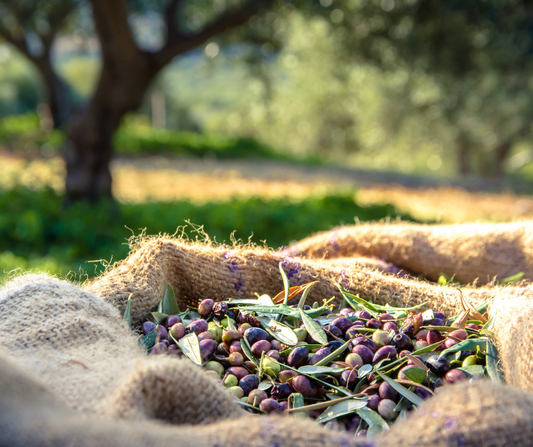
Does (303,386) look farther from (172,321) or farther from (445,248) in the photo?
(445,248)

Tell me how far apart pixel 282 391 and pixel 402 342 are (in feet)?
1.36

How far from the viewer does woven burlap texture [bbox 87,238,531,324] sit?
1.79 metres

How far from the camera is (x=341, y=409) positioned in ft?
4.21

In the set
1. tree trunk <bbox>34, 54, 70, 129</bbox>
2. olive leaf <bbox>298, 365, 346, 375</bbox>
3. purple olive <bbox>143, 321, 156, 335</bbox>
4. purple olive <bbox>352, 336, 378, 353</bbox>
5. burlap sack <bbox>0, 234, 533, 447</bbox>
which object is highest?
tree trunk <bbox>34, 54, 70, 129</bbox>

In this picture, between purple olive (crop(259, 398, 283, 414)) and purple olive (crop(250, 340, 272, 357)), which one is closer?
purple olive (crop(259, 398, 283, 414))

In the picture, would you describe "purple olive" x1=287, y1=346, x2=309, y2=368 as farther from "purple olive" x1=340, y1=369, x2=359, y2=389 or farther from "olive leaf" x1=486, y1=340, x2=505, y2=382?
"olive leaf" x1=486, y1=340, x2=505, y2=382

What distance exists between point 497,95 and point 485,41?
7.93 meters

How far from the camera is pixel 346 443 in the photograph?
2.93 feet

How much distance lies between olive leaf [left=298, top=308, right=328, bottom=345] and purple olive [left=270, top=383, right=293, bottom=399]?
0.19 m

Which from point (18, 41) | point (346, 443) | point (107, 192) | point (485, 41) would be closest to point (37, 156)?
point (18, 41)

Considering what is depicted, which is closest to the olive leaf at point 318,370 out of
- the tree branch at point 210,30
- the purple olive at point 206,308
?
the purple olive at point 206,308

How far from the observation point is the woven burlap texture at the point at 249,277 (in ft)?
5.88

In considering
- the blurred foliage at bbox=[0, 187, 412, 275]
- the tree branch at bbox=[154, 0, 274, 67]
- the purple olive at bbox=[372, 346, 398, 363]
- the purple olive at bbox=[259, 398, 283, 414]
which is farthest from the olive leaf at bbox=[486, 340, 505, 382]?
the tree branch at bbox=[154, 0, 274, 67]

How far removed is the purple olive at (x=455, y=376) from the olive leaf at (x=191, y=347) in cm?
69
